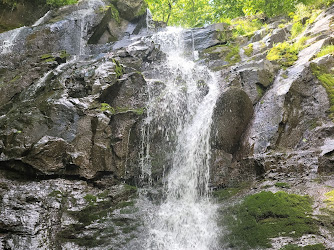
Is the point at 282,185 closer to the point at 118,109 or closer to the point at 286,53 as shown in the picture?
the point at 118,109

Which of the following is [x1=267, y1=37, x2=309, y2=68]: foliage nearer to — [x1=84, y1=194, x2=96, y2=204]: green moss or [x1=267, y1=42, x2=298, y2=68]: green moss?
[x1=267, y1=42, x2=298, y2=68]: green moss

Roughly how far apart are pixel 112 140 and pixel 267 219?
4.60m

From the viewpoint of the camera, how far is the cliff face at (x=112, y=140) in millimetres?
5926

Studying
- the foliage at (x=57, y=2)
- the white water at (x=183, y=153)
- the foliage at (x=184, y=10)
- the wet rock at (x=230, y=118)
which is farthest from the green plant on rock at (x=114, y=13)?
the wet rock at (x=230, y=118)

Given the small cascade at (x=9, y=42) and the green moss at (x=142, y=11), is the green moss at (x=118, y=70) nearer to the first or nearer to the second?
the small cascade at (x=9, y=42)

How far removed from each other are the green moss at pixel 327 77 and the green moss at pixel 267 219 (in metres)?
2.96

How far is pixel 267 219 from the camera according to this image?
5.53 metres

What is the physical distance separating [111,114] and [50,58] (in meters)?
4.67

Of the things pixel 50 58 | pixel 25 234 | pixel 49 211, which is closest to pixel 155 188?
pixel 49 211

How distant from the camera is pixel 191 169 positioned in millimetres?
7766

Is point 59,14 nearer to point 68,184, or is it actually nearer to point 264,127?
point 68,184

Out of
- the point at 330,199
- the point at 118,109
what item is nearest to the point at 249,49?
the point at 118,109

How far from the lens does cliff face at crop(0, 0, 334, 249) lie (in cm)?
593

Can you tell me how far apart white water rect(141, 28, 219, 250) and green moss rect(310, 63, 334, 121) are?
306 centimetres
